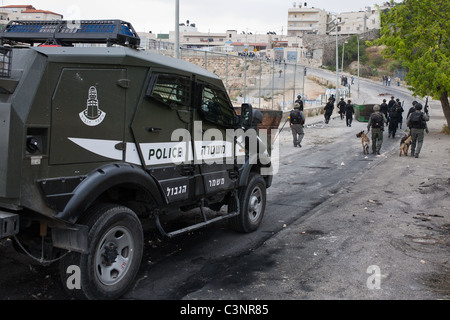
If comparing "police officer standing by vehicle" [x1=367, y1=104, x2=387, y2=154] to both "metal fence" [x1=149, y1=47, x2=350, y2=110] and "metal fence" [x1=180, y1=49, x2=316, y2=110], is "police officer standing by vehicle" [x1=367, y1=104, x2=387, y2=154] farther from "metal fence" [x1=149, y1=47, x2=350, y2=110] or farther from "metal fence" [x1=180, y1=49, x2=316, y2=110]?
"metal fence" [x1=180, y1=49, x2=316, y2=110]

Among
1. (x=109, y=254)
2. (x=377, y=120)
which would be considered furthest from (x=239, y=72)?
(x=109, y=254)

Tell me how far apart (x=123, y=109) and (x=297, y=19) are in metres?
156

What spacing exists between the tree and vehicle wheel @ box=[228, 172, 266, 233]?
58.0 feet

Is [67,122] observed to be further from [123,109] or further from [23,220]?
[23,220]

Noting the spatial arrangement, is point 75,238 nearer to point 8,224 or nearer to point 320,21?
point 8,224

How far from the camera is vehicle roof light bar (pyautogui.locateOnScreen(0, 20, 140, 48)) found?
16.5ft

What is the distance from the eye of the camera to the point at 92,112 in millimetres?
4516

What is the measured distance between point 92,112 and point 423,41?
75.0 feet

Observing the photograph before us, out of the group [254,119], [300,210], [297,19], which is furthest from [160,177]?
[297,19]

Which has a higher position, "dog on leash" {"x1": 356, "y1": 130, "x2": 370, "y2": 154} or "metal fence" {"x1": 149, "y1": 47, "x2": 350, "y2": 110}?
"metal fence" {"x1": 149, "y1": 47, "x2": 350, "y2": 110}

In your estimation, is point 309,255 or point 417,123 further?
point 417,123

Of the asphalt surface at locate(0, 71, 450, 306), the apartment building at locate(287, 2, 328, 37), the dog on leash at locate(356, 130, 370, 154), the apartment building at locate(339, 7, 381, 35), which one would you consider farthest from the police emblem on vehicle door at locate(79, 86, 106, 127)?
the apartment building at locate(287, 2, 328, 37)

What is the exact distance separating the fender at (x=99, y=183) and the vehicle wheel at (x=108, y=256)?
0.23 m

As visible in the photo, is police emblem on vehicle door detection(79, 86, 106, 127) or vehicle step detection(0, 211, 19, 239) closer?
vehicle step detection(0, 211, 19, 239)
